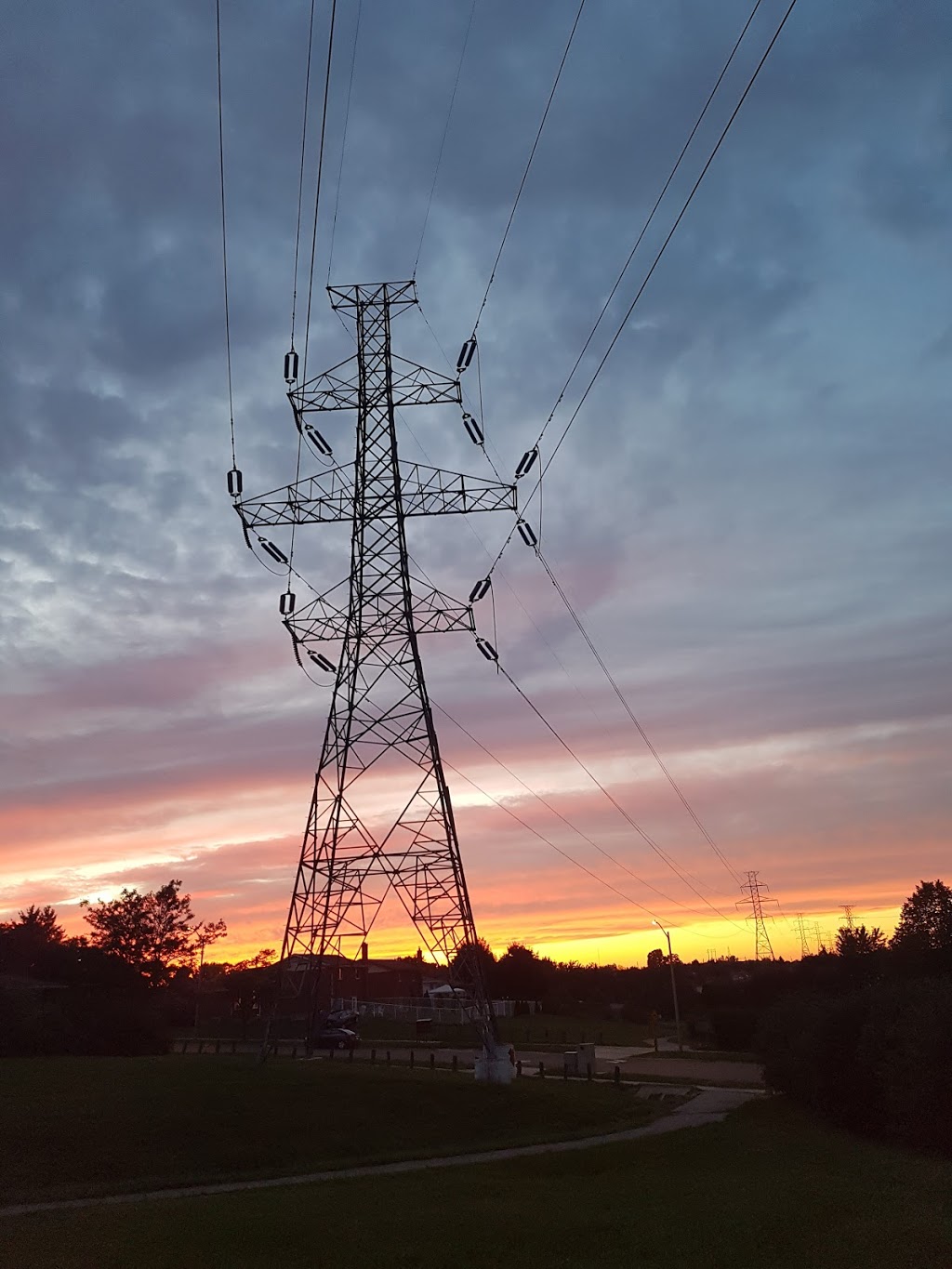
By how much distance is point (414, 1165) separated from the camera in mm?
23359

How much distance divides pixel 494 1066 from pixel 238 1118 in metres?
8.99

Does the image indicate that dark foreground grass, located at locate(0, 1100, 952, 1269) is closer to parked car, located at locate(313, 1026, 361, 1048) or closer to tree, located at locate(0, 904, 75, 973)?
parked car, located at locate(313, 1026, 361, 1048)

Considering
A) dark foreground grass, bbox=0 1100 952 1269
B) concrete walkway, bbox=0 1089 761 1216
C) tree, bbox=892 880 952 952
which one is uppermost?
tree, bbox=892 880 952 952

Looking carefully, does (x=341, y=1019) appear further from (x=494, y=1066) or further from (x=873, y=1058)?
(x=873, y=1058)

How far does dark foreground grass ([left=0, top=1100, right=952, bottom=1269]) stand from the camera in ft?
45.5

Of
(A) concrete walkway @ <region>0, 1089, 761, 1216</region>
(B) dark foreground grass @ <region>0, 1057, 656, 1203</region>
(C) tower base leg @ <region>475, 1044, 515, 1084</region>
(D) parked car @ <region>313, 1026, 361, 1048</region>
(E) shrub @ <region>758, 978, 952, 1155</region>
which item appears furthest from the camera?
(D) parked car @ <region>313, 1026, 361, 1048</region>

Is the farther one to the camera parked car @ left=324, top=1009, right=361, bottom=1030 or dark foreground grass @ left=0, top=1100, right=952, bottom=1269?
parked car @ left=324, top=1009, right=361, bottom=1030

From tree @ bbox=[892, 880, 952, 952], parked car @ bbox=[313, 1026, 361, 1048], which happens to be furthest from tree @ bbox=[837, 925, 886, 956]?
parked car @ bbox=[313, 1026, 361, 1048]

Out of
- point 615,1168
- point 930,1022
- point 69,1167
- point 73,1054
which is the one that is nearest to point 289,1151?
point 69,1167

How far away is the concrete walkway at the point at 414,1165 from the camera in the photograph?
1870 centimetres

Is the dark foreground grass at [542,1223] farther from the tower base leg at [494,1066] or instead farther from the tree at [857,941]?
the tree at [857,941]

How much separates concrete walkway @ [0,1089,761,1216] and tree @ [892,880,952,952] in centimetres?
3122

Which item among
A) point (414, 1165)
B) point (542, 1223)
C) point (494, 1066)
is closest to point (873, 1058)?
point (494, 1066)

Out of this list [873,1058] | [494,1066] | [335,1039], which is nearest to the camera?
[873,1058]
